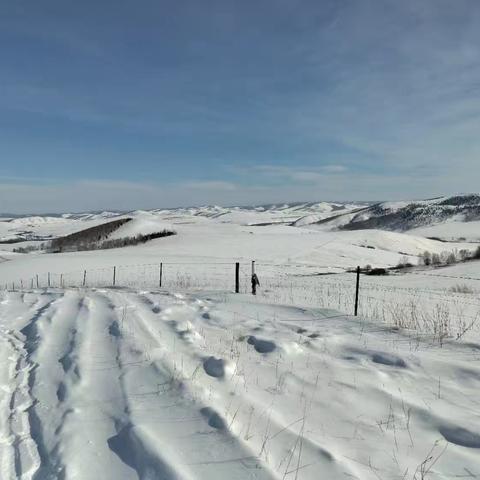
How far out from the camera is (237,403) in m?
5.72

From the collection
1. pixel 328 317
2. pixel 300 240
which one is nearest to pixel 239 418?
pixel 328 317

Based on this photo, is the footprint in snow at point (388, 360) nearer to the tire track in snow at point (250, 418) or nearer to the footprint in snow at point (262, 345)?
the footprint in snow at point (262, 345)

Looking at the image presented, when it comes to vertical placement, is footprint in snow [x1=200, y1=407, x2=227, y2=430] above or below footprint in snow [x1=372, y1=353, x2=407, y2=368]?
below

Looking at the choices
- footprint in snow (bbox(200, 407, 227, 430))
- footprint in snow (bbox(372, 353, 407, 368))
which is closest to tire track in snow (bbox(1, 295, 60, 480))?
footprint in snow (bbox(200, 407, 227, 430))

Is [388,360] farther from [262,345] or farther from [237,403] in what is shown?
[237,403]

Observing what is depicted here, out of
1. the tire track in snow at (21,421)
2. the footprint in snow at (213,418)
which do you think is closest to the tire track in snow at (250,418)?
the footprint in snow at (213,418)

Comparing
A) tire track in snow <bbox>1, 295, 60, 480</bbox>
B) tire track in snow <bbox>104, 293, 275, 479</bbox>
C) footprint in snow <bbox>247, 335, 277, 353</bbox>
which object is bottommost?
tire track in snow <bbox>1, 295, 60, 480</bbox>

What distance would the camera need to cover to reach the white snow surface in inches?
169

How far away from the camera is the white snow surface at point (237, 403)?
428 centimetres

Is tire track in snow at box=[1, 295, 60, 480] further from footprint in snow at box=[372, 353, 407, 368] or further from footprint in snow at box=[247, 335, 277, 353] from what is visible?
footprint in snow at box=[372, 353, 407, 368]

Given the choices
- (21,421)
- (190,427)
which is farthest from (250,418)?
(21,421)

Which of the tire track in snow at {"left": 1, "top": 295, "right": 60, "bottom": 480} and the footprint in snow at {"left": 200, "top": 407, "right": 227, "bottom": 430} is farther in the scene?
the footprint in snow at {"left": 200, "top": 407, "right": 227, "bottom": 430}

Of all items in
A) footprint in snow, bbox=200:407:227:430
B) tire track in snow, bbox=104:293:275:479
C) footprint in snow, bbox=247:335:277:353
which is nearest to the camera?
tire track in snow, bbox=104:293:275:479

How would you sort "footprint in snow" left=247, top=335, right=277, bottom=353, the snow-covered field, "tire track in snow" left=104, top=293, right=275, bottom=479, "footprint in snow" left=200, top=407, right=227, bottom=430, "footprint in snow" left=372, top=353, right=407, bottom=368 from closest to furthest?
1. "tire track in snow" left=104, top=293, right=275, bottom=479
2. the snow-covered field
3. "footprint in snow" left=200, top=407, right=227, bottom=430
4. "footprint in snow" left=372, top=353, right=407, bottom=368
5. "footprint in snow" left=247, top=335, right=277, bottom=353
